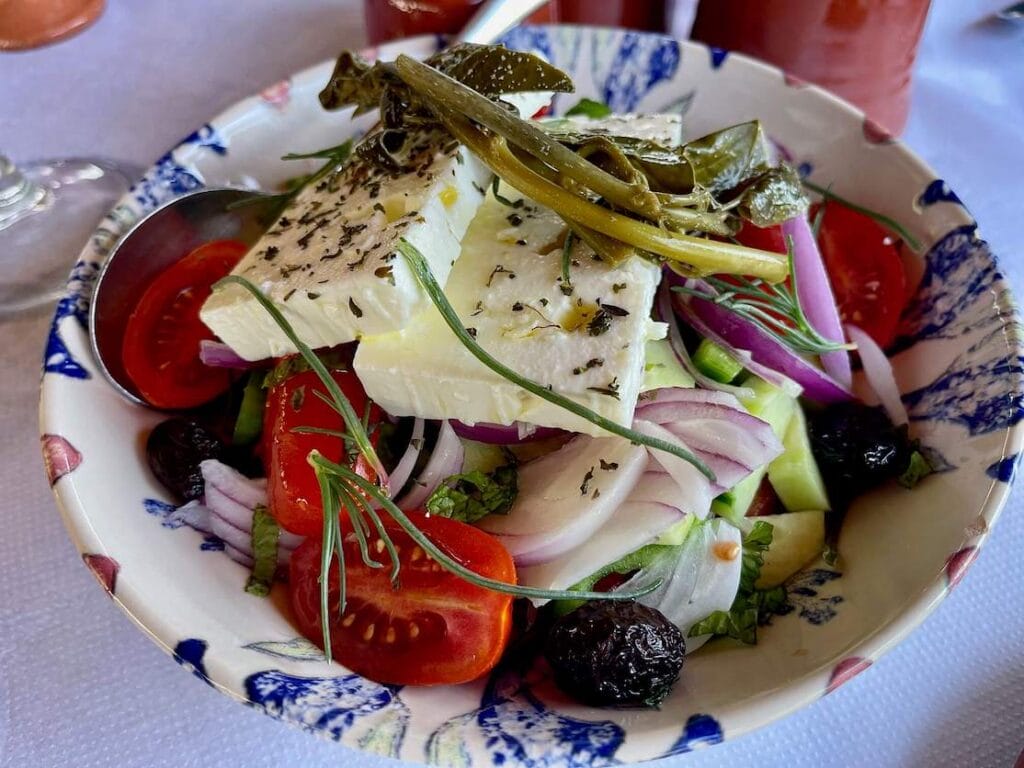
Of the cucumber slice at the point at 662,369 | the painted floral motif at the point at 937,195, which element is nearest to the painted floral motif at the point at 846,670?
the cucumber slice at the point at 662,369

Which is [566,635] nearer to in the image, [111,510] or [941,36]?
[111,510]

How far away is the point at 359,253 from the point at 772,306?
0.62 metres

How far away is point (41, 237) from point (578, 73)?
1.19 m

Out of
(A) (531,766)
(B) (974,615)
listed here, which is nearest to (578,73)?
(B) (974,615)

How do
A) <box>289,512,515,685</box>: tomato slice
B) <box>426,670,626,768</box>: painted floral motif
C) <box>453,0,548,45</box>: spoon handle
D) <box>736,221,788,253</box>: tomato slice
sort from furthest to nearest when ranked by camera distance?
<box>453,0,548,45</box>: spoon handle → <box>736,221,788,253</box>: tomato slice → <box>289,512,515,685</box>: tomato slice → <box>426,670,626,768</box>: painted floral motif

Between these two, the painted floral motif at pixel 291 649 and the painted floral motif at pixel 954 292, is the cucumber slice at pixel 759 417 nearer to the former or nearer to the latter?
the painted floral motif at pixel 954 292

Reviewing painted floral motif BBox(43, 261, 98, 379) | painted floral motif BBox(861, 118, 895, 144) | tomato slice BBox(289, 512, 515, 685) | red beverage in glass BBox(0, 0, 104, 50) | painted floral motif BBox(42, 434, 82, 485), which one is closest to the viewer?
tomato slice BBox(289, 512, 515, 685)

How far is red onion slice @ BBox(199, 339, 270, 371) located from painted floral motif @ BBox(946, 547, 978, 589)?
100 cm

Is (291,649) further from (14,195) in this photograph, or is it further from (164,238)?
(14,195)

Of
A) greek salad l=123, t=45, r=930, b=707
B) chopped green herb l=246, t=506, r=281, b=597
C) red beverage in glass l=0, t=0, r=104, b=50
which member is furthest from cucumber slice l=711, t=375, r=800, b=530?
red beverage in glass l=0, t=0, r=104, b=50

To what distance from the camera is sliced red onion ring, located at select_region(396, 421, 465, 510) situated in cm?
117

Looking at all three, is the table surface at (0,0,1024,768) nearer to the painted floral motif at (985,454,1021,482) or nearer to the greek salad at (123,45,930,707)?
the greek salad at (123,45,930,707)

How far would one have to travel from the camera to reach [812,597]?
1114mm

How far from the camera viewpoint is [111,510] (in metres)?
1.10
